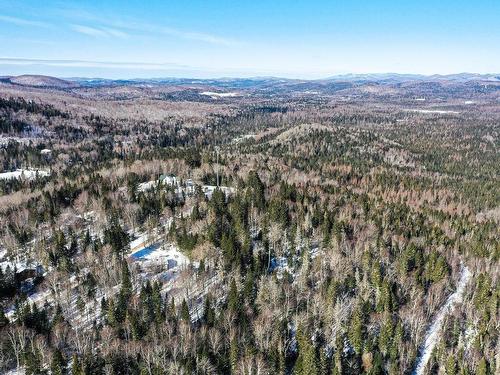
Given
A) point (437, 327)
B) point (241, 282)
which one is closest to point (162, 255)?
point (241, 282)

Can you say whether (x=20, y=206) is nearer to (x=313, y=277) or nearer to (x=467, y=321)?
(x=313, y=277)

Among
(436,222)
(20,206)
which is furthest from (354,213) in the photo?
(20,206)

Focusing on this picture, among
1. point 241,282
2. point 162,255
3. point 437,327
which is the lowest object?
point 437,327

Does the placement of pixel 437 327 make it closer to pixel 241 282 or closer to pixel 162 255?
pixel 241 282

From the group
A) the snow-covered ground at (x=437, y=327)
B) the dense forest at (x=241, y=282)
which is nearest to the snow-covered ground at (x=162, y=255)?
the dense forest at (x=241, y=282)

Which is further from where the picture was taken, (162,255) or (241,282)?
(162,255)

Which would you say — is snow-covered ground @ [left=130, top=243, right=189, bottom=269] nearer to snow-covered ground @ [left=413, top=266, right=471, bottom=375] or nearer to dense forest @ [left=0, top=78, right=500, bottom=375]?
dense forest @ [left=0, top=78, right=500, bottom=375]

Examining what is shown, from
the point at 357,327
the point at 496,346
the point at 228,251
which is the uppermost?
the point at 228,251

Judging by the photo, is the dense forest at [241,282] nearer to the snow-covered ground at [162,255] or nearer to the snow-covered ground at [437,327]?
the snow-covered ground at [437,327]

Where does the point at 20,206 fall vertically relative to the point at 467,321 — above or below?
above

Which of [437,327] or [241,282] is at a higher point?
[241,282]
